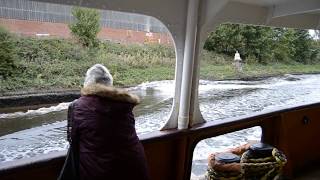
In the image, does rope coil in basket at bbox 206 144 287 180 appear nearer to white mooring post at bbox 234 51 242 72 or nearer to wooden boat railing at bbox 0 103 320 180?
wooden boat railing at bbox 0 103 320 180

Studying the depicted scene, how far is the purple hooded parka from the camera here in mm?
1595

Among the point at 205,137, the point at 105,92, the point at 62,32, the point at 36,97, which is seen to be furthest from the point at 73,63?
the point at 205,137

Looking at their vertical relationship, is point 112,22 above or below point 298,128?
above

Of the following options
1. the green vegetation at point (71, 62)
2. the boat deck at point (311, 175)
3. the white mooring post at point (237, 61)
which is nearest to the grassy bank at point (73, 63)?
the green vegetation at point (71, 62)

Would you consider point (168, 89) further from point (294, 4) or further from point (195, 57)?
point (294, 4)

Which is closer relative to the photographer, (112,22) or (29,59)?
(112,22)

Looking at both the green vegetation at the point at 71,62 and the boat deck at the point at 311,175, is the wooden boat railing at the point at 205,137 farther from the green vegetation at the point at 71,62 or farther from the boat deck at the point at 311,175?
the green vegetation at the point at 71,62

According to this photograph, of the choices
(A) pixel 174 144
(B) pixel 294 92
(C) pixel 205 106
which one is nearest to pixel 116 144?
(A) pixel 174 144

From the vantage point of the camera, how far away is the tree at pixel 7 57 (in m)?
2.14

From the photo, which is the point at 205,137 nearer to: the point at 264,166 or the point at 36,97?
the point at 264,166

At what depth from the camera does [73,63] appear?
249cm

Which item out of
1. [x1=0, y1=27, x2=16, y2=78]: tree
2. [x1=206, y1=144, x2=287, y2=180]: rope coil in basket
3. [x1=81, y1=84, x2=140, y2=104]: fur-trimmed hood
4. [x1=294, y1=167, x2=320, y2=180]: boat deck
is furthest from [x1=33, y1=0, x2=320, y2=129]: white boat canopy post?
[x1=294, y1=167, x2=320, y2=180]: boat deck

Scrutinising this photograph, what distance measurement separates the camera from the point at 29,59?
2385 millimetres

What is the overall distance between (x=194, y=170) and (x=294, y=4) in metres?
1.80
